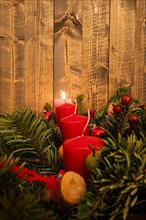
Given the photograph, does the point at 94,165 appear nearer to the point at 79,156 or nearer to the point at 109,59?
the point at 79,156

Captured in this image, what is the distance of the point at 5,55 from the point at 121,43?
1.97 ft

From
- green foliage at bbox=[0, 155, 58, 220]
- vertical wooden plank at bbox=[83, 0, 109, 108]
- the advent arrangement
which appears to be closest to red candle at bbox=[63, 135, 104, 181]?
the advent arrangement

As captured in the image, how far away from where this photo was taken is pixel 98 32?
1429mm

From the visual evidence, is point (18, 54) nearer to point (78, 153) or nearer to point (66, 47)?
point (66, 47)

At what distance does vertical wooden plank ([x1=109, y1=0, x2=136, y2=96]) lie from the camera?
1431 mm

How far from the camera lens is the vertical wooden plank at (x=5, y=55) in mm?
1413

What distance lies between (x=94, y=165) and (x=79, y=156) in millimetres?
50

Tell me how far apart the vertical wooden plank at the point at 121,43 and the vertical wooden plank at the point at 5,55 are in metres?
0.52

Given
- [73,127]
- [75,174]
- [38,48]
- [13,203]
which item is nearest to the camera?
[13,203]

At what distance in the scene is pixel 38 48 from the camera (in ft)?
4.68

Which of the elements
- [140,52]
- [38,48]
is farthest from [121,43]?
[38,48]

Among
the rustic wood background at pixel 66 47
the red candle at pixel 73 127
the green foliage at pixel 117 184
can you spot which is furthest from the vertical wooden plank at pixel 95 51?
the green foliage at pixel 117 184

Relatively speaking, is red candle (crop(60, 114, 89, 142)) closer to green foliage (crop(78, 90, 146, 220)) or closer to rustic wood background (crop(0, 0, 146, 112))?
green foliage (crop(78, 90, 146, 220))

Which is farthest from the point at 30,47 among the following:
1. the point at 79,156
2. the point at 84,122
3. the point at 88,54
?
the point at 79,156
